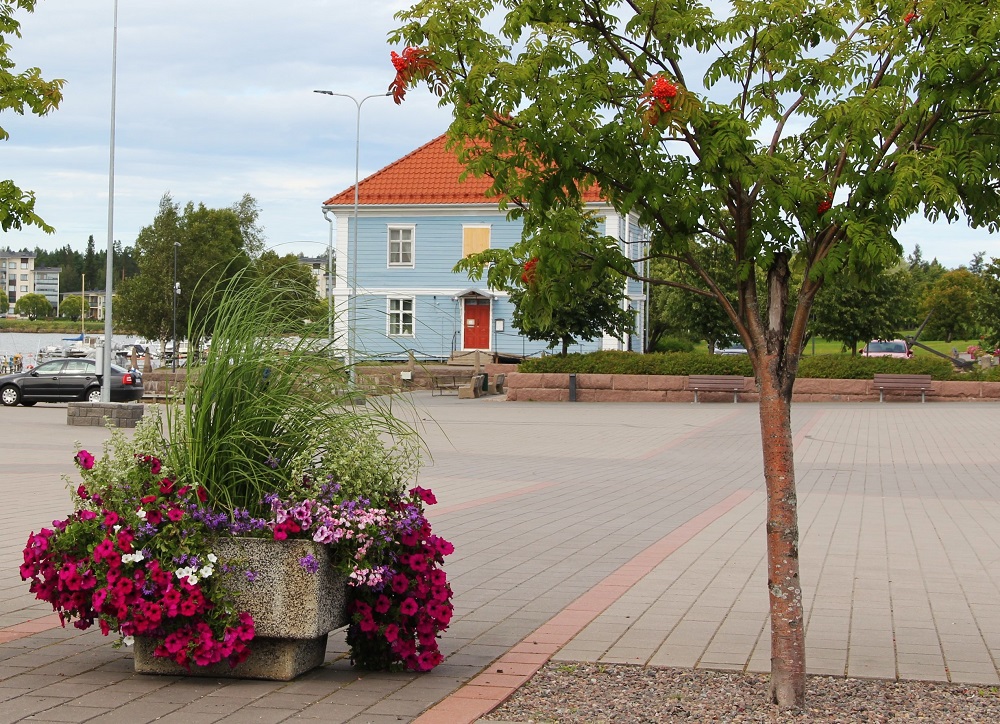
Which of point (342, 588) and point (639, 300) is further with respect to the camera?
point (639, 300)

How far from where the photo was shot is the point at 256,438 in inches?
208

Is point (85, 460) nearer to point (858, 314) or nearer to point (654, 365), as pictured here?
point (654, 365)

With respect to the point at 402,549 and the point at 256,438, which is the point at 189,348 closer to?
the point at 256,438

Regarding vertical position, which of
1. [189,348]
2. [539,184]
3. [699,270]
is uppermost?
[539,184]

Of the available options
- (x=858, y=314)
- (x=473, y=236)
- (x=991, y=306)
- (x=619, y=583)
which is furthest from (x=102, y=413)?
(x=991, y=306)

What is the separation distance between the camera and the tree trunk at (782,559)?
16.4 feet

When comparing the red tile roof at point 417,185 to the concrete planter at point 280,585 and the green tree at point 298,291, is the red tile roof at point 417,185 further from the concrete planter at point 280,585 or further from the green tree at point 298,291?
the concrete planter at point 280,585

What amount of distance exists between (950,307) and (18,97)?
81.3m

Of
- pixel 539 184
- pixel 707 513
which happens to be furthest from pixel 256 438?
pixel 707 513

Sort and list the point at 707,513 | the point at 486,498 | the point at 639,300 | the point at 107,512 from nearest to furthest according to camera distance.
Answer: the point at 107,512
the point at 707,513
the point at 486,498
the point at 639,300

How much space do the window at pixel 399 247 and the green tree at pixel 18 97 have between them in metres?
40.2

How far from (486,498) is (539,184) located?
766 cm

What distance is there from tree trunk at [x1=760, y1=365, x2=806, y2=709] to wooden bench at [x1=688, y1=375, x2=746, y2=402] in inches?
1121

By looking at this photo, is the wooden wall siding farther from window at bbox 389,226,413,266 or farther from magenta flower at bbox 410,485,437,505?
magenta flower at bbox 410,485,437,505
